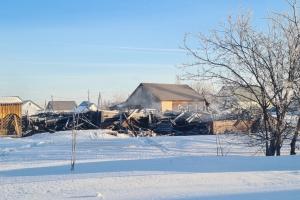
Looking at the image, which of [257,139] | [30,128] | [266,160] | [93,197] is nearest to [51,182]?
[93,197]

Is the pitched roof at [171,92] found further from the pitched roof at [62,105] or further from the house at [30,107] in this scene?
the house at [30,107]

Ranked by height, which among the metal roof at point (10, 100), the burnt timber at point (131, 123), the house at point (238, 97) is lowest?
the burnt timber at point (131, 123)

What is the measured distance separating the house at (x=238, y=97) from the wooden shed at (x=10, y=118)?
17065mm

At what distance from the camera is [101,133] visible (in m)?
21.2

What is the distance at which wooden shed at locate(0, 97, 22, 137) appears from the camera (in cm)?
2341

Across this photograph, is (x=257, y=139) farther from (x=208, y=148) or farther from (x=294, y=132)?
(x=208, y=148)

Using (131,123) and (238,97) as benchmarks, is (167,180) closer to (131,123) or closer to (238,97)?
(238,97)

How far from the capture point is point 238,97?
1041cm

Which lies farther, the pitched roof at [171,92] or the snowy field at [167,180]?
the pitched roof at [171,92]

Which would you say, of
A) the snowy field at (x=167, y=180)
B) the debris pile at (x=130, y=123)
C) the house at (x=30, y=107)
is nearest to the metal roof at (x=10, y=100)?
the debris pile at (x=130, y=123)

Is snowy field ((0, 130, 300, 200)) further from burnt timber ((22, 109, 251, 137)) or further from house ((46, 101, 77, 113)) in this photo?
house ((46, 101, 77, 113))

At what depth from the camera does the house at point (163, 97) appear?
4703 cm

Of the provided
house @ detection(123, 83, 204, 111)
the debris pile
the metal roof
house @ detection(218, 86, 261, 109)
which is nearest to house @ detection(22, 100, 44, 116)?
house @ detection(123, 83, 204, 111)

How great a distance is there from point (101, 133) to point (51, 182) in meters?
15.4
